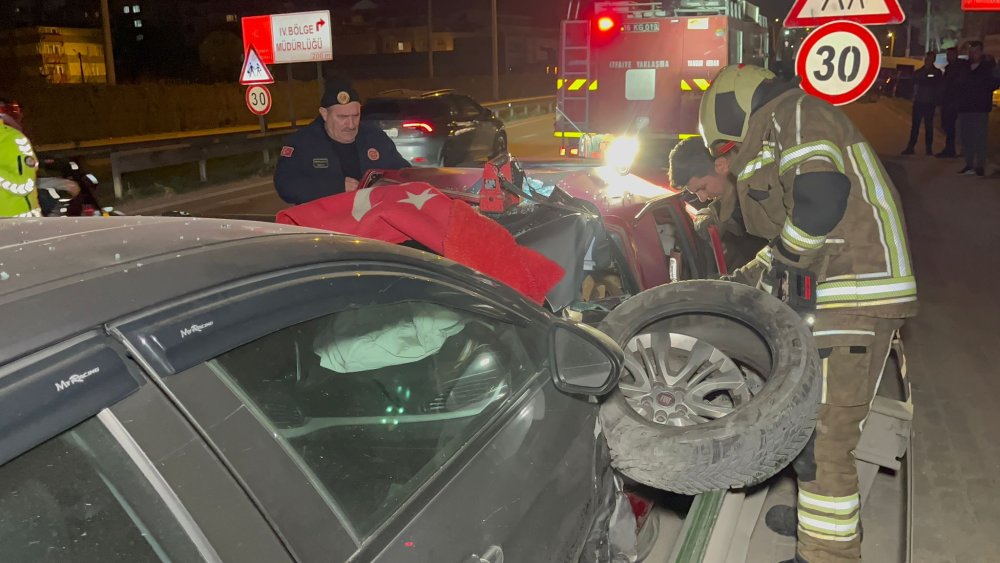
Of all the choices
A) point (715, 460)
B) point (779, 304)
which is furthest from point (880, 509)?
point (715, 460)

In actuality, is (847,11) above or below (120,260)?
above

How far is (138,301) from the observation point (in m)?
1.21

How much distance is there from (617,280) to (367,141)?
75.0 inches

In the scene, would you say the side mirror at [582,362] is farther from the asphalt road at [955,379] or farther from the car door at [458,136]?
the car door at [458,136]

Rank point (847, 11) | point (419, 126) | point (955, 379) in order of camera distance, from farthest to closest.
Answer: point (419, 126) < point (847, 11) < point (955, 379)

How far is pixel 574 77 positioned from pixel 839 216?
10995 mm

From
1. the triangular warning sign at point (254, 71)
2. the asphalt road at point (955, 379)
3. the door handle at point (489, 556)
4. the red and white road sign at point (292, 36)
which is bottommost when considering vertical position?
the asphalt road at point (955, 379)

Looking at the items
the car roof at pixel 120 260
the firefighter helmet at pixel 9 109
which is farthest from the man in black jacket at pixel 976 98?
the car roof at pixel 120 260

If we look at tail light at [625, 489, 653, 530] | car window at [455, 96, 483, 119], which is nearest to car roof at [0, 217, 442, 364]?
tail light at [625, 489, 653, 530]

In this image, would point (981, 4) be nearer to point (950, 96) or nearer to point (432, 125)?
point (950, 96)

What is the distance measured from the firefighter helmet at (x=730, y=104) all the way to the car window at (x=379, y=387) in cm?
153

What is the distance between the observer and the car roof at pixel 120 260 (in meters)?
1.12

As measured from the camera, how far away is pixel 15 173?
5.18 meters

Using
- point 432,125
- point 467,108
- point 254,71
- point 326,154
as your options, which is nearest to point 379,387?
point 326,154
